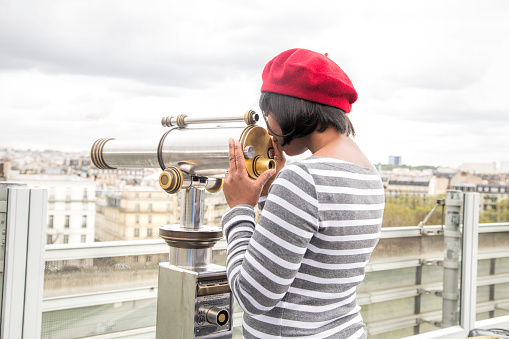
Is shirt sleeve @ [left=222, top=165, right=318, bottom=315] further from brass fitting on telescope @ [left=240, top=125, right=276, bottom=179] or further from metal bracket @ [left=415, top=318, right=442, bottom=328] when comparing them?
metal bracket @ [left=415, top=318, right=442, bottom=328]

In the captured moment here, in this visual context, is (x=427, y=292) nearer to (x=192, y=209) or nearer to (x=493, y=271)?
(x=493, y=271)

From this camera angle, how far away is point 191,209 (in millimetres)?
1190

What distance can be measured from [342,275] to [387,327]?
2.20 meters

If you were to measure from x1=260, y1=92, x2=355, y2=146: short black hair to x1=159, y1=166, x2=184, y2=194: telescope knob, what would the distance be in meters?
0.33

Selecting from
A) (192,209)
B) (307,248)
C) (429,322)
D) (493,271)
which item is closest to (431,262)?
(429,322)

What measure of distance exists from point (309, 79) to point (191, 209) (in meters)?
0.54

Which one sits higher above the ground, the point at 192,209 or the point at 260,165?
the point at 260,165

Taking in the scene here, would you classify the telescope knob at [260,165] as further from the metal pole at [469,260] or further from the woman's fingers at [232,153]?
the metal pole at [469,260]

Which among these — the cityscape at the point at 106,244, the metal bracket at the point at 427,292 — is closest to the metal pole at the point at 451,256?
the metal bracket at the point at 427,292

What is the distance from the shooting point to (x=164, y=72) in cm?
352

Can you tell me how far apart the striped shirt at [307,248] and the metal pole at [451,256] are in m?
2.37

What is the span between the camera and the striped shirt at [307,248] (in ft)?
2.32

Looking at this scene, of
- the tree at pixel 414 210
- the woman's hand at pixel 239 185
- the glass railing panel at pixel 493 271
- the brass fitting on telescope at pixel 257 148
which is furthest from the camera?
the glass railing panel at pixel 493 271

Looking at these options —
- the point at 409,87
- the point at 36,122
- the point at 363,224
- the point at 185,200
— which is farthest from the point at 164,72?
the point at 409,87
